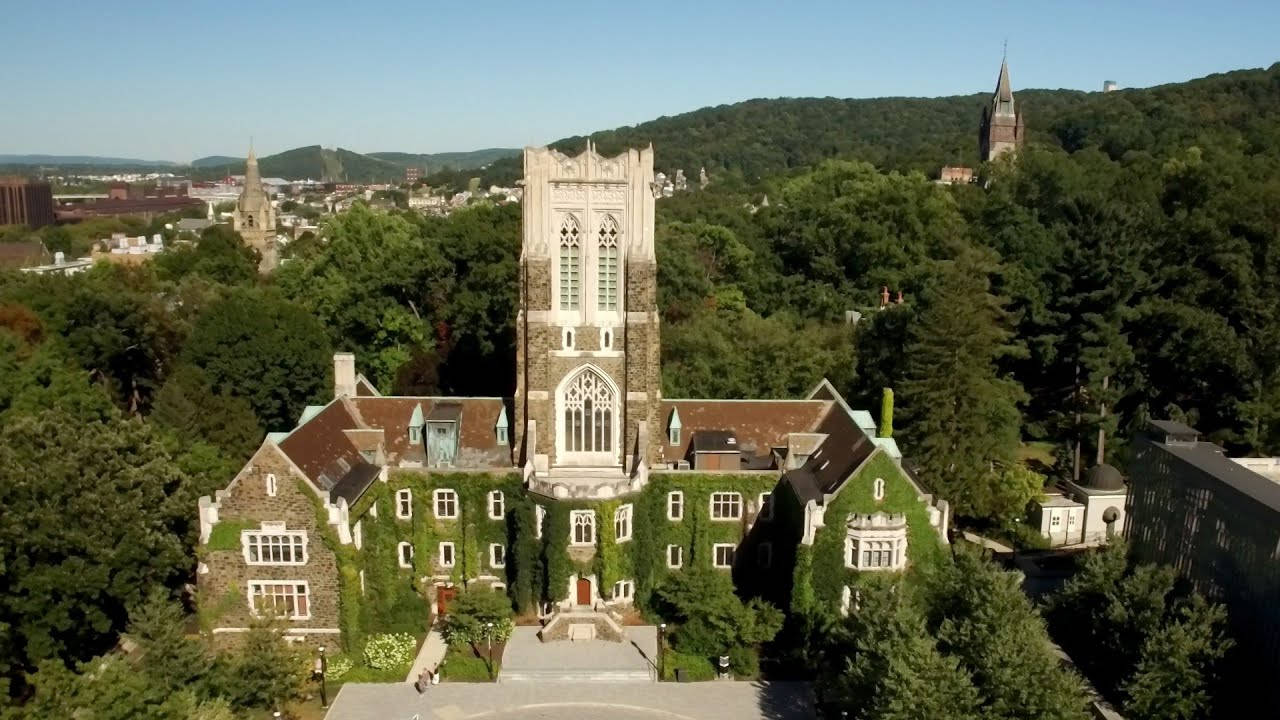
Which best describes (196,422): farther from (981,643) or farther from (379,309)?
(981,643)

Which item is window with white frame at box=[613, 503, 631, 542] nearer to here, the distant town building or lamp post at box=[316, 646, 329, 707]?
lamp post at box=[316, 646, 329, 707]

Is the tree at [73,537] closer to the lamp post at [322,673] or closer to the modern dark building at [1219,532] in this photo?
the lamp post at [322,673]

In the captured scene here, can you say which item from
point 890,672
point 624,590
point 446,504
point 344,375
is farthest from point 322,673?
point 890,672

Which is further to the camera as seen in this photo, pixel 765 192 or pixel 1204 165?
pixel 765 192

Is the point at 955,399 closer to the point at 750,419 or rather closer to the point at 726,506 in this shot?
the point at 750,419

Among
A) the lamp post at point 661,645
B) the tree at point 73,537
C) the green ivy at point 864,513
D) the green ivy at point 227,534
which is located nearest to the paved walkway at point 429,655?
the green ivy at point 227,534

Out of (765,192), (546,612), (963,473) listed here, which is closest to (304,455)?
(546,612)
